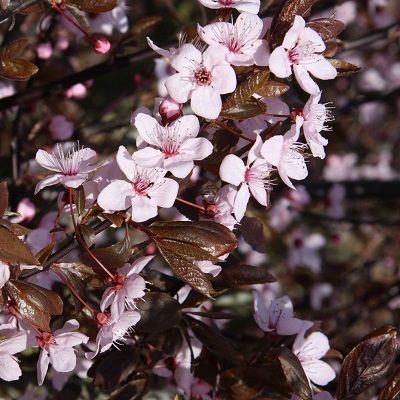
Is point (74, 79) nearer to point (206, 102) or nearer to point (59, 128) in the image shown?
point (59, 128)

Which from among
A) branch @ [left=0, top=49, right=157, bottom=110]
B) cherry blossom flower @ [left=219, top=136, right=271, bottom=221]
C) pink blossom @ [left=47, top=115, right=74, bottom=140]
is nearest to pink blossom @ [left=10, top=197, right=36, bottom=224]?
branch @ [left=0, top=49, right=157, bottom=110]

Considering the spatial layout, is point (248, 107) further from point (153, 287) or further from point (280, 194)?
point (280, 194)

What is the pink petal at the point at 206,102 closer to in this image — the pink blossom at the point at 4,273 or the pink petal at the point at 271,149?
the pink petal at the point at 271,149

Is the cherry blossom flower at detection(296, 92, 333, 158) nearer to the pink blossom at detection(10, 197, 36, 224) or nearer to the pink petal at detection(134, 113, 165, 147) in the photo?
the pink petal at detection(134, 113, 165, 147)

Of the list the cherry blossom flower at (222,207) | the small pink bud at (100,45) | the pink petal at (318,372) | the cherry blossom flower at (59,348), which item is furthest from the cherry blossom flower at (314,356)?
the small pink bud at (100,45)

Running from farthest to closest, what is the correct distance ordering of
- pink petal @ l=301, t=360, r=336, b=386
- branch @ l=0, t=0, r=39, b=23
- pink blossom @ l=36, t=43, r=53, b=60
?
pink blossom @ l=36, t=43, r=53, b=60
pink petal @ l=301, t=360, r=336, b=386
branch @ l=0, t=0, r=39, b=23

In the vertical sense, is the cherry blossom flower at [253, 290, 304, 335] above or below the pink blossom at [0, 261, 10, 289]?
below

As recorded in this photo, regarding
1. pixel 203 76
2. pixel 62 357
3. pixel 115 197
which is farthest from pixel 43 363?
pixel 203 76
